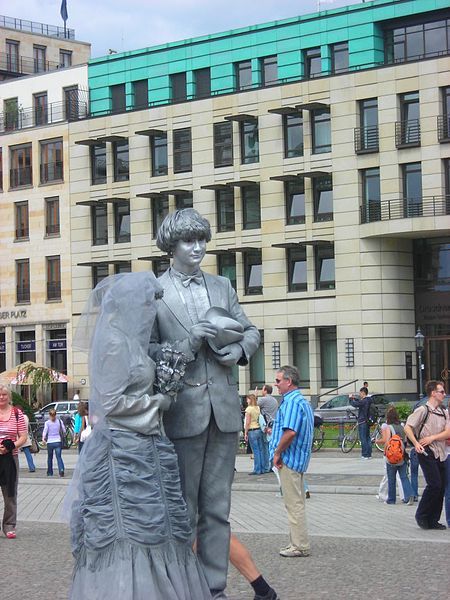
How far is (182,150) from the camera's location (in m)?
66.4

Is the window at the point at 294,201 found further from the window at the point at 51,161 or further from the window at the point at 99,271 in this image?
the window at the point at 51,161

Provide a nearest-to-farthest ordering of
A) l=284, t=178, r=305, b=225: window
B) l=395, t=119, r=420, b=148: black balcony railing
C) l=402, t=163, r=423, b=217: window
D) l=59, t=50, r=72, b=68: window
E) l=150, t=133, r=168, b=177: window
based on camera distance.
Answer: l=402, t=163, r=423, b=217: window
l=395, t=119, r=420, b=148: black balcony railing
l=284, t=178, r=305, b=225: window
l=150, t=133, r=168, b=177: window
l=59, t=50, r=72, b=68: window

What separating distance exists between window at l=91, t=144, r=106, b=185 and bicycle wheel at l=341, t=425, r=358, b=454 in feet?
124

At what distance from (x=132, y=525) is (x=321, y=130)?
5605 centimetres

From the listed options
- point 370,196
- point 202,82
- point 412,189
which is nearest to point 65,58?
point 202,82

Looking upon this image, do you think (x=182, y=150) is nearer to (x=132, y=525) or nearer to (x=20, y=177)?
(x=20, y=177)

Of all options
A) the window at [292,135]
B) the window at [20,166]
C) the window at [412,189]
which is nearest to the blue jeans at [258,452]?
the window at [412,189]

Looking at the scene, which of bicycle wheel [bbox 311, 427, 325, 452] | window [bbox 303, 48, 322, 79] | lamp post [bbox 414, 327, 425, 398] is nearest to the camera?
bicycle wheel [bbox 311, 427, 325, 452]

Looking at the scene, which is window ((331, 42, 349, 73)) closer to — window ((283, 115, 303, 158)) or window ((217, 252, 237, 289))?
window ((283, 115, 303, 158))

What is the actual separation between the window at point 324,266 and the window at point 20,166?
19.2m

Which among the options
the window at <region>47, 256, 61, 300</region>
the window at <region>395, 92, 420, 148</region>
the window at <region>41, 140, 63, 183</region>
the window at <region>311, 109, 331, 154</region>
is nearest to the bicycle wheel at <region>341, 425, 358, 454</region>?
the window at <region>395, 92, 420, 148</region>

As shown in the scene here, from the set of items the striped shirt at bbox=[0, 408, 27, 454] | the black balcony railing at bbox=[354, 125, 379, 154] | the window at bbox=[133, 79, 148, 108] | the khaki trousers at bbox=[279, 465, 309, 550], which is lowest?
the khaki trousers at bbox=[279, 465, 309, 550]

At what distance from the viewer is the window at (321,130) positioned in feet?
202

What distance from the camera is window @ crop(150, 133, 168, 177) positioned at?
67438 mm
